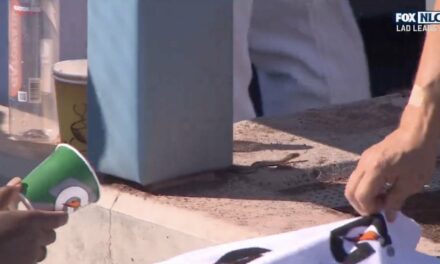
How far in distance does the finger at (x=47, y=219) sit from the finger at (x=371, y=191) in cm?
69

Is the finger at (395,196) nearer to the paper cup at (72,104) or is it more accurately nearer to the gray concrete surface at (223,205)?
the gray concrete surface at (223,205)

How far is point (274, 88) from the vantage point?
7297 millimetres

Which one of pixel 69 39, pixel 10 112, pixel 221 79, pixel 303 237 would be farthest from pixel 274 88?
pixel 303 237

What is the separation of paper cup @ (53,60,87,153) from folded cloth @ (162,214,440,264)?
8.39 feet

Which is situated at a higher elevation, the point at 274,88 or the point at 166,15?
→ the point at 166,15

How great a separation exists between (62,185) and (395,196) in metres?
0.79

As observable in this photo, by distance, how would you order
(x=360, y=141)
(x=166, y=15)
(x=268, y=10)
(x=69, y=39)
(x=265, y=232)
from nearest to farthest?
(x=265, y=232), (x=166, y=15), (x=360, y=141), (x=69, y=39), (x=268, y=10)

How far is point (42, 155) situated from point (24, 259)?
2.84 meters

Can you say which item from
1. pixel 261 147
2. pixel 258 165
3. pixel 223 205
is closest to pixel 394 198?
pixel 223 205

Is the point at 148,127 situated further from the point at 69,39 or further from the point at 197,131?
the point at 69,39

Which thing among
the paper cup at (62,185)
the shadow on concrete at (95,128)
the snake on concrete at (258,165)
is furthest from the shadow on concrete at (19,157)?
the paper cup at (62,185)

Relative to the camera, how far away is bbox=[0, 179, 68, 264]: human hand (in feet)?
8.52

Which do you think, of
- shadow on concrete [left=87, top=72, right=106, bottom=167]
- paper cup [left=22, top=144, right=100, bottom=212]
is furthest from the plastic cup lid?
paper cup [left=22, top=144, right=100, bottom=212]

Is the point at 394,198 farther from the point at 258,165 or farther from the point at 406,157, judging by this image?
the point at 258,165
